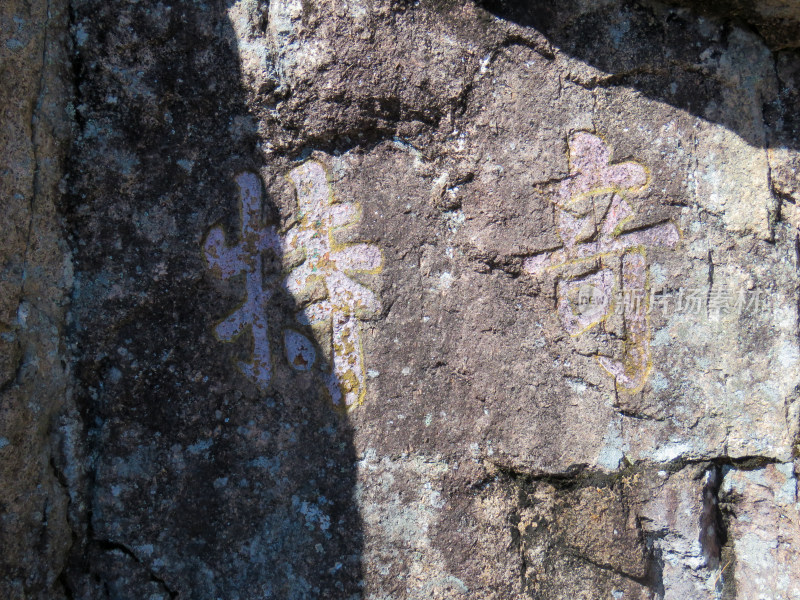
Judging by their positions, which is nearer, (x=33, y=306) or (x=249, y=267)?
(x=33, y=306)

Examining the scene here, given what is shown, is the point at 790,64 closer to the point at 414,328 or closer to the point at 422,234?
the point at 422,234

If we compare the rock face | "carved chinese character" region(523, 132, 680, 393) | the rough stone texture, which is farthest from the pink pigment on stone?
"carved chinese character" region(523, 132, 680, 393)

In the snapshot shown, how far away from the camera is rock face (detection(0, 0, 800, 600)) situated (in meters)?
1.47

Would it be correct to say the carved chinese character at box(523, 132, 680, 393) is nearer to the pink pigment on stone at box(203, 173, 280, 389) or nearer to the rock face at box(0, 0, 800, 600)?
the rock face at box(0, 0, 800, 600)

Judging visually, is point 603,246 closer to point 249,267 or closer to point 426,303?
point 426,303

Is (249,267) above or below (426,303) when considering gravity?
above

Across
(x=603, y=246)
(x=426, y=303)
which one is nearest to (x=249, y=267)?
(x=426, y=303)

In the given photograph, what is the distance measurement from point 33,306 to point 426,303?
0.93 m

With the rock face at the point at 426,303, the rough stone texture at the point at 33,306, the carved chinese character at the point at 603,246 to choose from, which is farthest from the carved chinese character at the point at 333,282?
the rough stone texture at the point at 33,306

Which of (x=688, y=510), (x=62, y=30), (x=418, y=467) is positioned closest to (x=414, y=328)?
(x=418, y=467)

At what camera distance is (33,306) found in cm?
141

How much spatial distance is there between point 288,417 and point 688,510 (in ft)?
3.29

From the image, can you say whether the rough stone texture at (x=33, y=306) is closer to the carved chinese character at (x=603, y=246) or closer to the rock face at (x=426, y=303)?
the rock face at (x=426, y=303)

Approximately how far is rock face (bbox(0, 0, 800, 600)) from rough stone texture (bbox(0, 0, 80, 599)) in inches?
0.4
